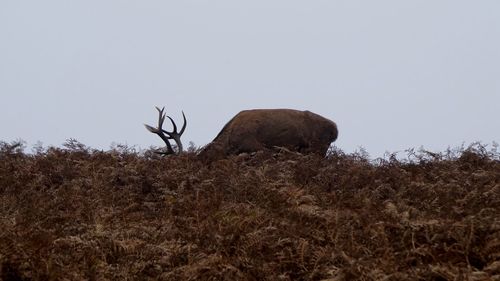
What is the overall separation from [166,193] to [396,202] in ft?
10.8

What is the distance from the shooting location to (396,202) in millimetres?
7625

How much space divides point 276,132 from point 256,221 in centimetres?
816

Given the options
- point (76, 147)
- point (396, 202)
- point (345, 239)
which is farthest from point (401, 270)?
point (76, 147)

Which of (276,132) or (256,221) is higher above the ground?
(276,132)

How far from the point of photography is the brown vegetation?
5.48 m

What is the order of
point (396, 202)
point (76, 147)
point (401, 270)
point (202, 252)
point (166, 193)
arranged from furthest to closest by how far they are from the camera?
point (76, 147) → point (166, 193) → point (396, 202) → point (202, 252) → point (401, 270)

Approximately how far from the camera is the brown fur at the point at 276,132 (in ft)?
46.9

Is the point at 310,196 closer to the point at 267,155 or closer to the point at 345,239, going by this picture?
the point at 345,239

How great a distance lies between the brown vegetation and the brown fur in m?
3.86

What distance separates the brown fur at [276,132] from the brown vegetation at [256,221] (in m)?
3.86

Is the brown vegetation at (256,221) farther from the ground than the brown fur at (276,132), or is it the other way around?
the brown fur at (276,132)

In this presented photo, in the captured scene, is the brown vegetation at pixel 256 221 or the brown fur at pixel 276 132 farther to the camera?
the brown fur at pixel 276 132

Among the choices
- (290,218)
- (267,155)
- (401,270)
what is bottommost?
(401,270)

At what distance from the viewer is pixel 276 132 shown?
48.4ft
